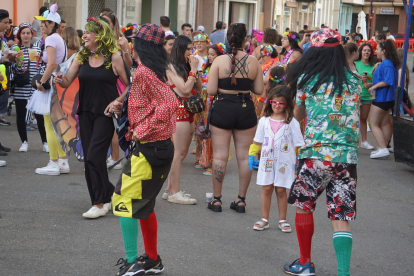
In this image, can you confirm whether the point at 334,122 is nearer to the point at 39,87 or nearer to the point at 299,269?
the point at 299,269

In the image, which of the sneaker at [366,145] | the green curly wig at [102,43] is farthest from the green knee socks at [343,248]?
the sneaker at [366,145]

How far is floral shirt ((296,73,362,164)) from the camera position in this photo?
12.7 ft

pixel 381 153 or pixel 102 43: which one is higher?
pixel 102 43

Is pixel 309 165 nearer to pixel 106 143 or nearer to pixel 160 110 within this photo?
pixel 160 110

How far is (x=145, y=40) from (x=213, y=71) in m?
1.79

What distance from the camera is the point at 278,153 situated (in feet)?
17.3

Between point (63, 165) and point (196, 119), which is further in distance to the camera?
point (196, 119)

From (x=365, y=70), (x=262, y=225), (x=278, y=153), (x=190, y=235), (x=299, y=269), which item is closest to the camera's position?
(x=299, y=269)

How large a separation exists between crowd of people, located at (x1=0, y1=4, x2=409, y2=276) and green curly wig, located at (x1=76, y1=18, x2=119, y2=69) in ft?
0.04

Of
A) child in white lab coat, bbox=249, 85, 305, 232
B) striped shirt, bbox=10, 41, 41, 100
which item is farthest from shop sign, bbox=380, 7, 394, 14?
child in white lab coat, bbox=249, 85, 305, 232

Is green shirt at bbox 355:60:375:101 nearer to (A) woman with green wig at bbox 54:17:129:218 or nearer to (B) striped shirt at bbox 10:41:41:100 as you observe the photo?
(B) striped shirt at bbox 10:41:41:100

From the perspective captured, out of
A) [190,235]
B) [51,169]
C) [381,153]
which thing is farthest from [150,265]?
[381,153]

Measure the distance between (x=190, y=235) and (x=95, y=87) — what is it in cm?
168

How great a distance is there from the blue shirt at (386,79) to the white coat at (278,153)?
460 cm
